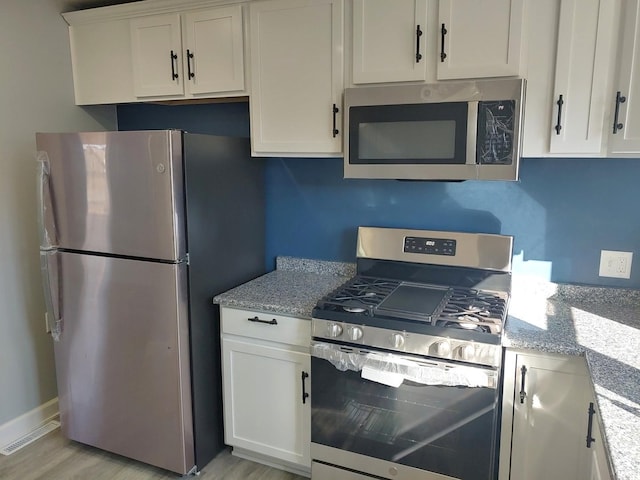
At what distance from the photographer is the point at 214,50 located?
2.31m

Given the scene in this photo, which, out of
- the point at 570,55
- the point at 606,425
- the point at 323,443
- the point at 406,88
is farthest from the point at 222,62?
the point at 606,425

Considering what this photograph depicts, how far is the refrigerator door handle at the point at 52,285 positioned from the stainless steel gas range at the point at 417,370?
127 centimetres

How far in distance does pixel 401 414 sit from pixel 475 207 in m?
0.99

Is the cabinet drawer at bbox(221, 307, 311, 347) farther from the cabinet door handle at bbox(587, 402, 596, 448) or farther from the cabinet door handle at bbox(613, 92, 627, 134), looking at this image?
the cabinet door handle at bbox(613, 92, 627, 134)

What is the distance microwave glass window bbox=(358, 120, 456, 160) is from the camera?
1940 mm

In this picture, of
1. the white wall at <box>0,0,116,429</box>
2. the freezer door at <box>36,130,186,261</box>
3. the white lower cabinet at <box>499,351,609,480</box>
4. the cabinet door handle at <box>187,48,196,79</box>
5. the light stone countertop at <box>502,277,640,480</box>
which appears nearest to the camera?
the light stone countertop at <box>502,277,640,480</box>

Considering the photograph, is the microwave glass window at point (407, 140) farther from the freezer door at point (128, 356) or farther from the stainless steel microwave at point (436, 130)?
the freezer door at point (128, 356)

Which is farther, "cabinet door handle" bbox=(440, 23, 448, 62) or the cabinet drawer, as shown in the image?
the cabinet drawer

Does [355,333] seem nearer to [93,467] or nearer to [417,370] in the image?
[417,370]

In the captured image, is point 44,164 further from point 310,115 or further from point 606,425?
point 606,425

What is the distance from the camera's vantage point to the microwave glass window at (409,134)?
1913mm

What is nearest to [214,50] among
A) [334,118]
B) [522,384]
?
[334,118]

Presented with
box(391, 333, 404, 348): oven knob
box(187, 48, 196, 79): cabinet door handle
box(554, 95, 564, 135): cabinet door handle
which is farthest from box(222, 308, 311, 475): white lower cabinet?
box(554, 95, 564, 135): cabinet door handle

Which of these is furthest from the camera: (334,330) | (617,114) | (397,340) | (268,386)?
(268,386)
